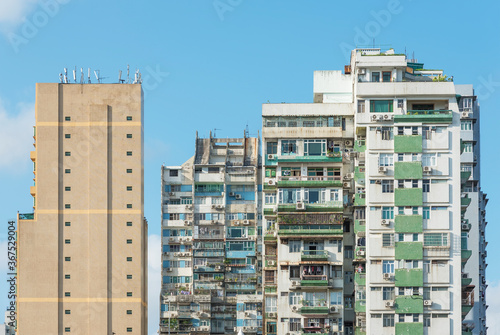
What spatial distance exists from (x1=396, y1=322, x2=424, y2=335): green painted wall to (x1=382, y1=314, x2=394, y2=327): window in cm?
67

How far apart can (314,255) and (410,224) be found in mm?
8063

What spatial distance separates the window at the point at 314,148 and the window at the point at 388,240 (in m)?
9.29

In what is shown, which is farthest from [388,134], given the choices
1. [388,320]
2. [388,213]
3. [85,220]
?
[85,220]

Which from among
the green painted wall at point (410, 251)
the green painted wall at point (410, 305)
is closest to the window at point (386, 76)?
the green painted wall at point (410, 251)

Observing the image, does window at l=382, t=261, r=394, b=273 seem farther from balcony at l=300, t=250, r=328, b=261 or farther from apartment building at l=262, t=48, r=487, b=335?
balcony at l=300, t=250, r=328, b=261

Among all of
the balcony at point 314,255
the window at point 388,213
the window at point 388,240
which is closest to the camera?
the window at point 388,240

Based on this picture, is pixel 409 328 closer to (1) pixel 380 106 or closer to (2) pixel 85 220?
(1) pixel 380 106

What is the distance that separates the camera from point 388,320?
88.2m

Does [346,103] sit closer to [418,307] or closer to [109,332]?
[418,307]

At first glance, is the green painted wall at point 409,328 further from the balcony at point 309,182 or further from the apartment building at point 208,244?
the apartment building at point 208,244

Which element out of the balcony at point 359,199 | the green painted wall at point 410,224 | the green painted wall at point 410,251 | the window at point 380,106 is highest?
the window at point 380,106

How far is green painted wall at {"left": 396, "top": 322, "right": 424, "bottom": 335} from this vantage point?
87.5 metres

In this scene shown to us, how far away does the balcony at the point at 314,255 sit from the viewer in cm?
9169

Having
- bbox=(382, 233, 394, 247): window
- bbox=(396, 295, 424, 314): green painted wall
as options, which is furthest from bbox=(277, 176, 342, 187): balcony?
bbox=(396, 295, 424, 314): green painted wall
